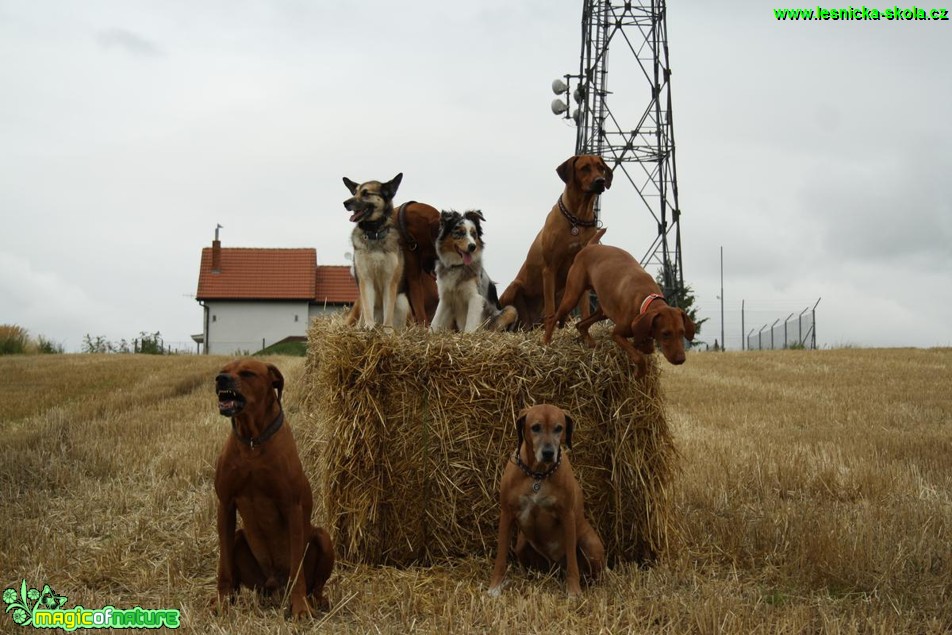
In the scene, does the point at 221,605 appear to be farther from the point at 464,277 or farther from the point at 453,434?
the point at 464,277

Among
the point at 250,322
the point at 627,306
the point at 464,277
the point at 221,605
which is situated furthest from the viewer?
the point at 250,322

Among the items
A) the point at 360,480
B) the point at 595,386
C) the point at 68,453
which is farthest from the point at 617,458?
the point at 68,453

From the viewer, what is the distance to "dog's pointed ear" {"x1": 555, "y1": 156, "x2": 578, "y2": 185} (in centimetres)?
661

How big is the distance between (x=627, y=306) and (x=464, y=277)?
2233 millimetres

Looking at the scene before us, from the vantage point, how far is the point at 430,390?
20.3ft

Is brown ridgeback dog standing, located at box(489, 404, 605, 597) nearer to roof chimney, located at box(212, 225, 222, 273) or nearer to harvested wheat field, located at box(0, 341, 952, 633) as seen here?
harvested wheat field, located at box(0, 341, 952, 633)

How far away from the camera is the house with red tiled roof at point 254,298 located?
45125 millimetres

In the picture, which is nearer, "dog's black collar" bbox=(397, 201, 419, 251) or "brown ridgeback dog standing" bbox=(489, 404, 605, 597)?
"brown ridgeback dog standing" bbox=(489, 404, 605, 597)

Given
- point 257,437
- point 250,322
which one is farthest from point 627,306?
point 250,322

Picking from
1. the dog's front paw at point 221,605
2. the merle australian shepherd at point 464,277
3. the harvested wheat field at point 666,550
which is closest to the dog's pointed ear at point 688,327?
the harvested wheat field at point 666,550

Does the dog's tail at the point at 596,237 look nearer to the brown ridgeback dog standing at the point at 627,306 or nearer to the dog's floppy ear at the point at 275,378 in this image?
the brown ridgeback dog standing at the point at 627,306

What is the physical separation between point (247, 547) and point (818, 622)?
320cm

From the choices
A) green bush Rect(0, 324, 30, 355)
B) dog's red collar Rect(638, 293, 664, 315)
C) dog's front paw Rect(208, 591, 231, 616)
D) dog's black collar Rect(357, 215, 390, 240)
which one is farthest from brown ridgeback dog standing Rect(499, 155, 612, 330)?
green bush Rect(0, 324, 30, 355)

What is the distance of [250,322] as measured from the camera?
4541 centimetres
